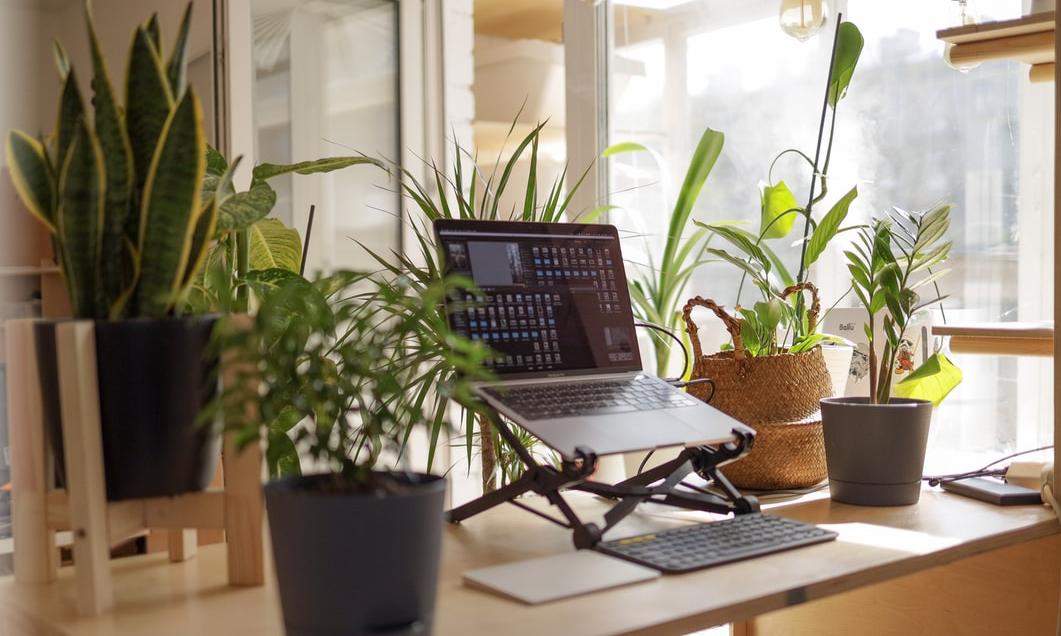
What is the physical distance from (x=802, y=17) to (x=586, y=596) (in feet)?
4.93

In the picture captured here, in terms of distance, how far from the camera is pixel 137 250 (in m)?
0.93

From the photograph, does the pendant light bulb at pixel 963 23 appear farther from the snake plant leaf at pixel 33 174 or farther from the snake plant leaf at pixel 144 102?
the snake plant leaf at pixel 33 174

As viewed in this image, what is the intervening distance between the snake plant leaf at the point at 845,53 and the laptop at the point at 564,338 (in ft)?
1.71

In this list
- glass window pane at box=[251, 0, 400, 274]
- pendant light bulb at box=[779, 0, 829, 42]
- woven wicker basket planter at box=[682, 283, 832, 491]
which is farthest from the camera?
glass window pane at box=[251, 0, 400, 274]

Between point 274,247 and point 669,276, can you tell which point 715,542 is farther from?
point 669,276

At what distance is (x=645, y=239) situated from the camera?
3053 millimetres

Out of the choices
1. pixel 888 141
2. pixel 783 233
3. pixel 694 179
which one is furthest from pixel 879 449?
pixel 888 141

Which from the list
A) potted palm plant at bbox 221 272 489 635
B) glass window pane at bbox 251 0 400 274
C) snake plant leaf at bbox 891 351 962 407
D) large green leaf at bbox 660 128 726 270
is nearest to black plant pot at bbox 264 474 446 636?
potted palm plant at bbox 221 272 489 635

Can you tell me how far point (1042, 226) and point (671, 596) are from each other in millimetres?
1622

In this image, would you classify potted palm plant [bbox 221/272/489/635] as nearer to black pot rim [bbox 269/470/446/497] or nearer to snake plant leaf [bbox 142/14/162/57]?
black pot rim [bbox 269/470/446/497]

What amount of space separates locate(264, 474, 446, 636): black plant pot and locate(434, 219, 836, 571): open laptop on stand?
0.33 metres

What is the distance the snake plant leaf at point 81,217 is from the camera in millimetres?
879

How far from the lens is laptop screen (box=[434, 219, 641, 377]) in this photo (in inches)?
49.5

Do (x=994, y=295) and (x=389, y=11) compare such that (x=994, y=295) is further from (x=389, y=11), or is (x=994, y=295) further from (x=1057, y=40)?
(x=389, y=11)
